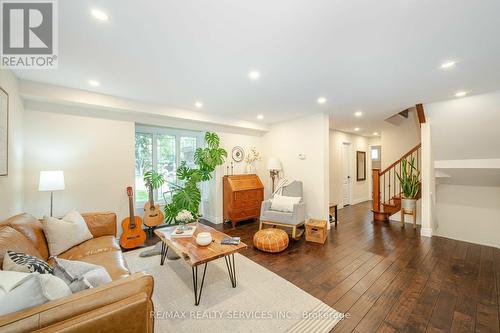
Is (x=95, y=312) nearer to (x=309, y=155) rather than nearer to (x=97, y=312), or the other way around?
(x=97, y=312)

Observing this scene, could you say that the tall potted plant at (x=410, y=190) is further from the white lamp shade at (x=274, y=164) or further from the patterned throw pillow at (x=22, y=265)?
the patterned throw pillow at (x=22, y=265)

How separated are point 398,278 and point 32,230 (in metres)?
4.10

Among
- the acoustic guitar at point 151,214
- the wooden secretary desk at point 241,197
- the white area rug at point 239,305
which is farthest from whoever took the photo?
the wooden secretary desk at point 241,197

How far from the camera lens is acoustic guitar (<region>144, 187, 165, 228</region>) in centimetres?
384

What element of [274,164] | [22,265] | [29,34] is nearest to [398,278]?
[274,164]

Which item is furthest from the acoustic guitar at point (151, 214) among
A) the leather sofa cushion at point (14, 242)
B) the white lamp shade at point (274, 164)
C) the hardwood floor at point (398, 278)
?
the white lamp shade at point (274, 164)

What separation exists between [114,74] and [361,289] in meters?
3.93

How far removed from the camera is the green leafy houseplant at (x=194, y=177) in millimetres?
4047

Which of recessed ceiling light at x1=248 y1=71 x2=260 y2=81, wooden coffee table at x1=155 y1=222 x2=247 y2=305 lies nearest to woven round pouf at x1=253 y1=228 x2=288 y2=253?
wooden coffee table at x1=155 y1=222 x2=247 y2=305

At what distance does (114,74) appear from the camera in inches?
100

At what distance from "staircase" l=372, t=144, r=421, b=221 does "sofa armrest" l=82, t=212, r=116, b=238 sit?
5.51m

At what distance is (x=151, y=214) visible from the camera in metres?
3.88

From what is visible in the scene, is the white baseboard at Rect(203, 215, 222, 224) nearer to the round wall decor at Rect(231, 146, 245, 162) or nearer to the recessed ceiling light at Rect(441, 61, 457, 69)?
the round wall decor at Rect(231, 146, 245, 162)

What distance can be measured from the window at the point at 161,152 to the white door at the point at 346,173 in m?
4.64
